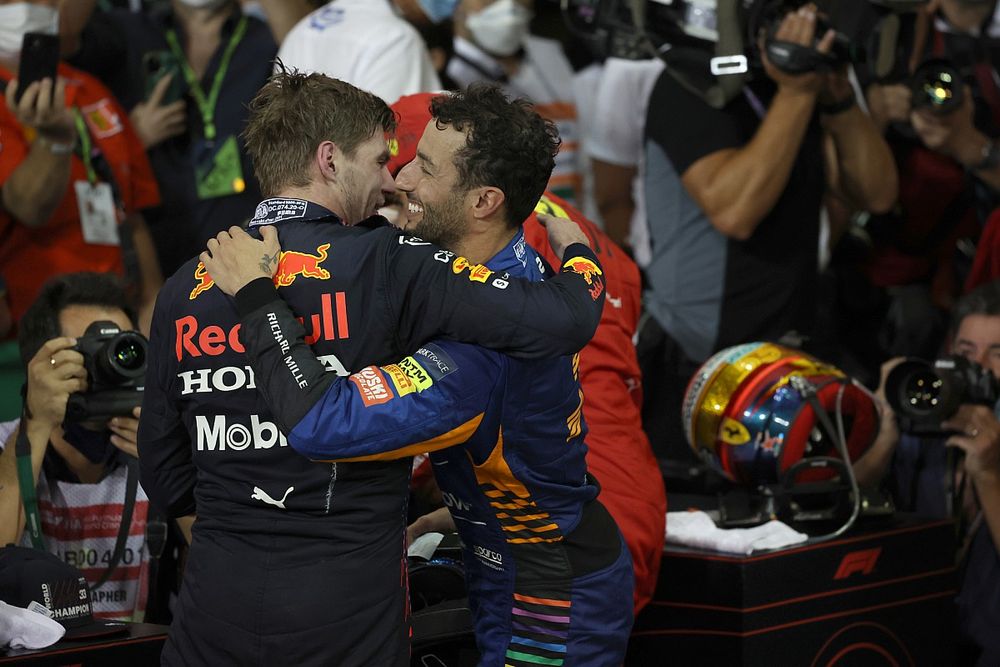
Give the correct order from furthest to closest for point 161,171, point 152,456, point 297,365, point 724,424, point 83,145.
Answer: point 161,171
point 83,145
point 724,424
point 152,456
point 297,365

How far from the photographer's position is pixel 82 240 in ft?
14.7

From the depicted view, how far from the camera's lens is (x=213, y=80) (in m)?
4.69

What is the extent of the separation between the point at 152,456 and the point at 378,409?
0.54m

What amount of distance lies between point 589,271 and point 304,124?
55cm

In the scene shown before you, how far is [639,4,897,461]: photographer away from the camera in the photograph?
401 centimetres

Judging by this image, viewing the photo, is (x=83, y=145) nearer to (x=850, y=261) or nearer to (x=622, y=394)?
(x=622, y=394)

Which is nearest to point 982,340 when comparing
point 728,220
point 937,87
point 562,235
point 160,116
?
point 728,220

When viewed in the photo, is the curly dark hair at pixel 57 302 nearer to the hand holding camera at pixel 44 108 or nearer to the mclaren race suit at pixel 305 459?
the hand holding camera at pixel 44 108

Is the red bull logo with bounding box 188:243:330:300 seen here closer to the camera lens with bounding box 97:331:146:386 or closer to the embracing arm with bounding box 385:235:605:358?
the embracing arm with bounding box 385:235:605:358

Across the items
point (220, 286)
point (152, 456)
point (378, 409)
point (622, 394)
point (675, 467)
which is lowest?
point (675, 467)

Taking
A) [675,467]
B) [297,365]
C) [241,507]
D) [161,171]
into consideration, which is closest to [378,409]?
[297,365]

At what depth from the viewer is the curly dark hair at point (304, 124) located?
2352mm

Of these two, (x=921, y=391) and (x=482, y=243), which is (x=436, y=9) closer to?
(x=921, y=391)

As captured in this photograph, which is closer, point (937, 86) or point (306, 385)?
point (306, 385)
